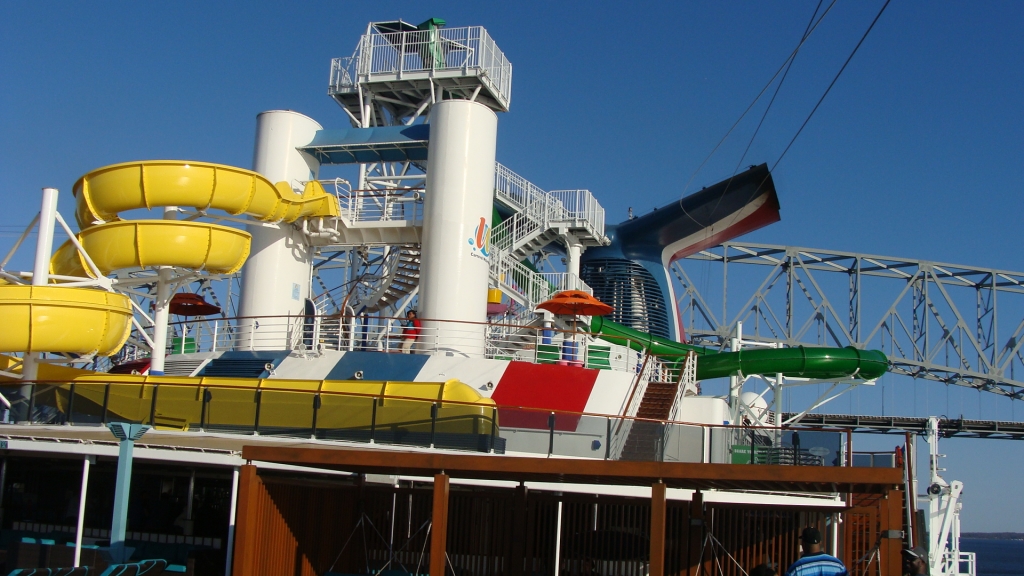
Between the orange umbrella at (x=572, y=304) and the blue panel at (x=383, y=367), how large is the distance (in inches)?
157

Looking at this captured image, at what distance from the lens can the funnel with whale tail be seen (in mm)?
39031

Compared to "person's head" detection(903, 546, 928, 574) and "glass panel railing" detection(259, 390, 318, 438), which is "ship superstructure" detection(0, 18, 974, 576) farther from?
"person's head" detection(903, 546, 928, 574)

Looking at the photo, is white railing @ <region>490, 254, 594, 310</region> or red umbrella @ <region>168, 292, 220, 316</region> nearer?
white railing @ <region>490, 254, 594, 310</region>

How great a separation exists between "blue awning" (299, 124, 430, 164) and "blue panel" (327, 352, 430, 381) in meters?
8.13

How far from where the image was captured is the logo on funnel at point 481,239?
27.9 metres

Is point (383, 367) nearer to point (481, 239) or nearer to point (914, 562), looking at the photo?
point (481, 239)

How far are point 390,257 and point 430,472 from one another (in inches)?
741

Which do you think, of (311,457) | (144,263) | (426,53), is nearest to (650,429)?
(311,457)

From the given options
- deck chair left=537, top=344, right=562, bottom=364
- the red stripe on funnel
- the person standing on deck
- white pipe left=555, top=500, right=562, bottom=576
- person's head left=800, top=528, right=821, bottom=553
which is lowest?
white pipe left=555, top=500, right=562, bottom=576

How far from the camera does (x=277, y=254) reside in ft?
95.9

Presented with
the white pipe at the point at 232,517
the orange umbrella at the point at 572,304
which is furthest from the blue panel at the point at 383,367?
the white pipe at the point at 232,517

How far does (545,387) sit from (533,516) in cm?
600

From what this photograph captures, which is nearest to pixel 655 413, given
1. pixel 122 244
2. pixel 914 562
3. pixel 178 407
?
pixel 178 407

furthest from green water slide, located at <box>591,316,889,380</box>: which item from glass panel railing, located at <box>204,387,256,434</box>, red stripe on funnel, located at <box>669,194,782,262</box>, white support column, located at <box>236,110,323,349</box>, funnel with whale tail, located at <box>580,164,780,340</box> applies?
glass panel railing, located at <box>204,387,256,434</box>
